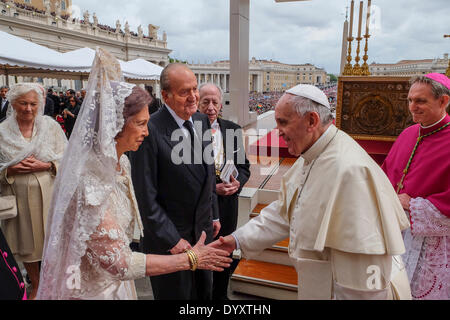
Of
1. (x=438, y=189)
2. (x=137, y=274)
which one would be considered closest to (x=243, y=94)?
(x=438, y=189)

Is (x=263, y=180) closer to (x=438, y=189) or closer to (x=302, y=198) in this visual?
(x=438, y=189)

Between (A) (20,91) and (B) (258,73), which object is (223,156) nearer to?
(A) (20,91)

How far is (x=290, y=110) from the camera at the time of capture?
1.47 m

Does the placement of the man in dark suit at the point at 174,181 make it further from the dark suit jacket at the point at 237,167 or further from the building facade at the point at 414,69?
the building facade at the point at 414,69

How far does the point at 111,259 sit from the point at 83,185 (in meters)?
0.36

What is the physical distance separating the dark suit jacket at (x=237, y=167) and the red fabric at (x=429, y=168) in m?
1.29

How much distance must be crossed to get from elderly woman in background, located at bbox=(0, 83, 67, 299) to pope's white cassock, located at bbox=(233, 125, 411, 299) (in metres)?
2.62

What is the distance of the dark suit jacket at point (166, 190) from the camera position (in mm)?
1907

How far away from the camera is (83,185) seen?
136cm

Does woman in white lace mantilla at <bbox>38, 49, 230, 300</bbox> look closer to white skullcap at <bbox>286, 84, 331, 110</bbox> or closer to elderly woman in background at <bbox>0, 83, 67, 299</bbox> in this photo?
white skullcap at <bbox>286, 84, 331, 110</bbox>

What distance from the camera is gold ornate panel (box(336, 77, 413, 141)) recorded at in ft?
16.9

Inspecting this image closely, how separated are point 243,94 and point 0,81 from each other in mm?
29410

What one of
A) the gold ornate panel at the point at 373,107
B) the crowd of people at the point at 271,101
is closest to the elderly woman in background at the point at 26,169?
the crowd of people at the point at 271,101

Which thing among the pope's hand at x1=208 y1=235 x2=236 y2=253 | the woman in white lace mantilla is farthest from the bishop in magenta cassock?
the woman in white lace mantilla
